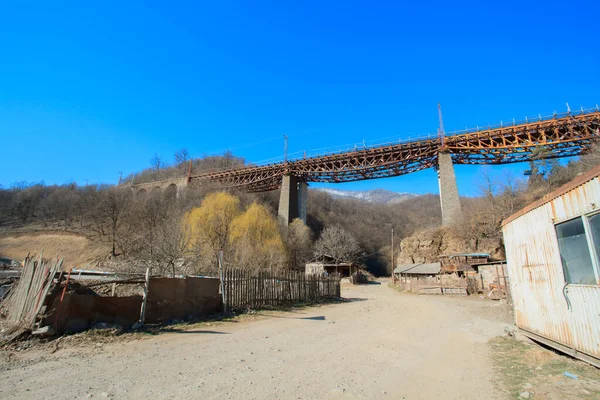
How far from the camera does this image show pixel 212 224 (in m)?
28.7

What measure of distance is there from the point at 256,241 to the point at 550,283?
24364 millimetres

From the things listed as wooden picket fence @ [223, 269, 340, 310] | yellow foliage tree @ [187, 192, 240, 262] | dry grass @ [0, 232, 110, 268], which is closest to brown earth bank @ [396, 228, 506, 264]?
wooden picket fence @ [223, 269, 340, 310]

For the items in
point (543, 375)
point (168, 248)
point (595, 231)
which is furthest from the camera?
point (168, 248)

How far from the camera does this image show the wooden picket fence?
12.6 m

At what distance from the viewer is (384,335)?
9.14m

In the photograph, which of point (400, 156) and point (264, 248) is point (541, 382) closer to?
point (264, 248)

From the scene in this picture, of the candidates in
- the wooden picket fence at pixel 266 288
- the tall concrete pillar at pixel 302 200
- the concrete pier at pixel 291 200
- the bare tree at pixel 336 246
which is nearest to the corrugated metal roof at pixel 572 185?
the wooden picket fence at pixel 266 288

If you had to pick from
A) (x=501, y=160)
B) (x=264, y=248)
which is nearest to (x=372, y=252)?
(x=501, y=160)

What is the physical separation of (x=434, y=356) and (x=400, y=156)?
106 feet

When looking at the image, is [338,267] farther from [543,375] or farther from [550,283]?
[543,375]

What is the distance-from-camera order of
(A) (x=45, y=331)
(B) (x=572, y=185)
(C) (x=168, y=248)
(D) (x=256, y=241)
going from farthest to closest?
(D) (x=256, y=241)
(C) (x=168, y=248)
(A) (x=45, y=331)
(B) (x=572, y=185)

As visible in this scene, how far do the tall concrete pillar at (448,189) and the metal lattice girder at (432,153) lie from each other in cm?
172

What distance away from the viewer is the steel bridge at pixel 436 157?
93.6 ft

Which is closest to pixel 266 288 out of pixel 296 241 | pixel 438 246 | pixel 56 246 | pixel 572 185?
pixel 572 185
